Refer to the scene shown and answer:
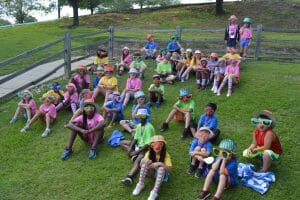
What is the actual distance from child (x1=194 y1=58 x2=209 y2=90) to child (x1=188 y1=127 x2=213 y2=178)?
15.5ft

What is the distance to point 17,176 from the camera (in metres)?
8.91

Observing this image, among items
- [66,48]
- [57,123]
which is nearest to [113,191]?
[57,123]

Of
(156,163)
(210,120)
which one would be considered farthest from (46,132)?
(210,120)

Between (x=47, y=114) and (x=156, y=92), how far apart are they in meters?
3.12

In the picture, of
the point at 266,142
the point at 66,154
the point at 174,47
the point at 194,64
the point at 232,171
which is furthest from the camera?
the point at 174,47

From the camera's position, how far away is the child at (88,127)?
9438 millimetres

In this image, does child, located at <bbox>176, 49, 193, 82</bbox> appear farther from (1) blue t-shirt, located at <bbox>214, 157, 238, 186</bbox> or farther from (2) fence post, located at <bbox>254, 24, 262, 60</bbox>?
(1) blue t-shirt, located at <bbox>214, 157, 238, 186</bbox>

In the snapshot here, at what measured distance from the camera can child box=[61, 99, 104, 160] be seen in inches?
372

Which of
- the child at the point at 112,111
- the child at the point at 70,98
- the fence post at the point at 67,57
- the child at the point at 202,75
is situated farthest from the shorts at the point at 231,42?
the child at the point at 70,98

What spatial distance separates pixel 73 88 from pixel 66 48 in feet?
9.72

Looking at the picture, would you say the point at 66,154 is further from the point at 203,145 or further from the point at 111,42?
the point at 111,42

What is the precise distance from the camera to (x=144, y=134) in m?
8.91

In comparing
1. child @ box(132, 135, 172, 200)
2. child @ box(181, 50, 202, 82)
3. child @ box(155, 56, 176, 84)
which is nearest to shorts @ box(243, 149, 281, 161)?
child @ box(132, 135, 172, 200)

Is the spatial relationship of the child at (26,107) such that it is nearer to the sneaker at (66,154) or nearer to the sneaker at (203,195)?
the sneaker at (66,154)
